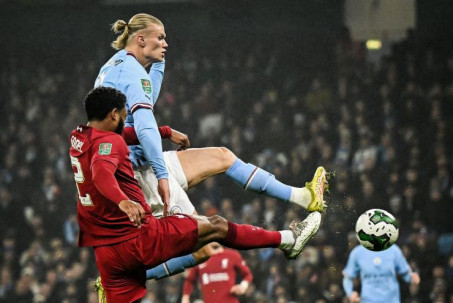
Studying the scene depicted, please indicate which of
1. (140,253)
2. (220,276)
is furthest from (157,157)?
(220,276)

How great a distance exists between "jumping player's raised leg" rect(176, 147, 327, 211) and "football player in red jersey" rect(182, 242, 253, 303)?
3.89 m

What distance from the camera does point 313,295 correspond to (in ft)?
34.0

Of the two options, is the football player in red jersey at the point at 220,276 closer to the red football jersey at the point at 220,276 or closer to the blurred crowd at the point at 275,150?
the red football jersey at the point at 220,276

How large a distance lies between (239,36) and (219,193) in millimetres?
3058

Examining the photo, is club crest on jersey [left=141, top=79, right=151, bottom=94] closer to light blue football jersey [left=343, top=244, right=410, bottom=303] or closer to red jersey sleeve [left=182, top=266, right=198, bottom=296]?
light blue football jersey [left=343, top=244, right=410, bottom=303]

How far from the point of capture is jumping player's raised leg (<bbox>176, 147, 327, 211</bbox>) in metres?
5.15

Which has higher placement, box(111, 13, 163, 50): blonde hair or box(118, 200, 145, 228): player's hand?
box(111, 13, 163, 50): blonde hair

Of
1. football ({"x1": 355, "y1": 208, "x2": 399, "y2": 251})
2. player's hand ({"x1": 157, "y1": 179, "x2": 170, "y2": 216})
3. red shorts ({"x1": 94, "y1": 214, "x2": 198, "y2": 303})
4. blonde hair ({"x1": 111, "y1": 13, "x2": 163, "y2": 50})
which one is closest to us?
red shorts ({"x1": 94, "y1": 214, "x2": 198, "y2": 303})

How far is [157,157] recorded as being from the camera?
470cm

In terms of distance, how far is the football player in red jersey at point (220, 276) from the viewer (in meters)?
9.01

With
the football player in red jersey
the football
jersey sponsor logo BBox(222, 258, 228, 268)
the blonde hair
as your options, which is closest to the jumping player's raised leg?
the football

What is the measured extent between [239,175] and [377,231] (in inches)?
45.7

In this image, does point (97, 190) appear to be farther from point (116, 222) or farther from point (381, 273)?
point (381, 273)

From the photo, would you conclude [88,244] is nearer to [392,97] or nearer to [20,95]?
[392,97]
